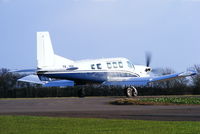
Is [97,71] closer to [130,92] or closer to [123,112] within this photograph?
[130,92]

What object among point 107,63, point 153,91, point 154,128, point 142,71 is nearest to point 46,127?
point 154,128

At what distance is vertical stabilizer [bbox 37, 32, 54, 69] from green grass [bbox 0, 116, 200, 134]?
65.0ft

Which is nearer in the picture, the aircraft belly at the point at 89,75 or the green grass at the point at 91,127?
the green grass at the point at 91,127

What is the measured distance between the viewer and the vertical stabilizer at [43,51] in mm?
38500

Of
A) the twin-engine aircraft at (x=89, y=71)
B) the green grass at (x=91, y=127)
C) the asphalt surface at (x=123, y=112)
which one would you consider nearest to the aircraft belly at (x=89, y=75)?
the twin-engine aircraft at (x=89, y=71)

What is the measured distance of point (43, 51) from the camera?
3856 cm

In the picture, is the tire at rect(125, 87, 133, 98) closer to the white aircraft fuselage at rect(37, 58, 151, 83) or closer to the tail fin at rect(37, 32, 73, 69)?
the white aircraft fuselage at rect(37, 58, 151, 83)

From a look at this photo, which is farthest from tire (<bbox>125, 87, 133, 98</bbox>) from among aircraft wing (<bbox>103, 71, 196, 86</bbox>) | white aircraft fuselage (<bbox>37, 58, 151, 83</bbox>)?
white aircraft fuselage (<bbox>37, 58, 151, 83</bbox>)

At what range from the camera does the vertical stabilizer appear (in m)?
38.5

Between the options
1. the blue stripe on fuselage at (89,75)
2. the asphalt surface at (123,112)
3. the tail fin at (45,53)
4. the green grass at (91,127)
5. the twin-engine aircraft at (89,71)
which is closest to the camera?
the green grass at (91,127)

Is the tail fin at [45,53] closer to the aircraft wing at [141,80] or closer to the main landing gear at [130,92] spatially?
the aircraft wing at [141,80]

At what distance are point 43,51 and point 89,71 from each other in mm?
4587

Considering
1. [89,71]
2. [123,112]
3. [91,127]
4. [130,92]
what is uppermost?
[89,71]

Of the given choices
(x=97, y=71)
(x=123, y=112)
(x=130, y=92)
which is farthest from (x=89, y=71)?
(x=123, y=112)
